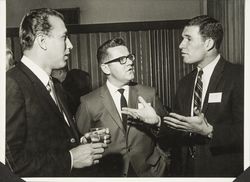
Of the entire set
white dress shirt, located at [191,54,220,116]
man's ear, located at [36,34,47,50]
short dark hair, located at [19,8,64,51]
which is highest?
short dark hair, located at [19,8,64,51]

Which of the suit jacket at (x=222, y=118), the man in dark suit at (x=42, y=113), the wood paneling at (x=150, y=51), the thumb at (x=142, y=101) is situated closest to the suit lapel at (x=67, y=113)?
the man in dark suit at (x=42, y=113)

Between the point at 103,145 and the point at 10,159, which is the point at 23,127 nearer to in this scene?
the point at 10,159

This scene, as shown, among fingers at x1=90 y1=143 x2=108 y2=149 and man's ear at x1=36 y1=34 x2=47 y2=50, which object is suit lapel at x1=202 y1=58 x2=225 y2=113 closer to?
fingers at x1=90 y1=143 x2=108 y2=149

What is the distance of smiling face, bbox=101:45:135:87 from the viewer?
1341mm

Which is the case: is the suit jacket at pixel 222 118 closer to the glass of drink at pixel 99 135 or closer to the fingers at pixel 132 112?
the fingers at pixel 132 112

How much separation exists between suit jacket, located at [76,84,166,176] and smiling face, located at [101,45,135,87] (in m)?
0.04

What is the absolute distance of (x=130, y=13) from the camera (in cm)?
135

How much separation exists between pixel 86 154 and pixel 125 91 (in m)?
0.27

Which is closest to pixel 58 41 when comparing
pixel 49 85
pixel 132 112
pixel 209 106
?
pixel 49 85

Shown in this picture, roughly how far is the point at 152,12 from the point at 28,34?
45 centimetres

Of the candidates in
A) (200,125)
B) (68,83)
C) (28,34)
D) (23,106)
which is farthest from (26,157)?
(200,125)

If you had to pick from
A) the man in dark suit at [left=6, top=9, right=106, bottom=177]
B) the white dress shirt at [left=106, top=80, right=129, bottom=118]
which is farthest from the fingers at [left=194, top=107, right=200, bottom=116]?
the man in dark suit at [left=6, top=9, right=106, bottom=177]

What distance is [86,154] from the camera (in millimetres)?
1369

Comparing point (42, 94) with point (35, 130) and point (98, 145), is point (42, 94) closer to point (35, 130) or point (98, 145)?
point (35, 130)
